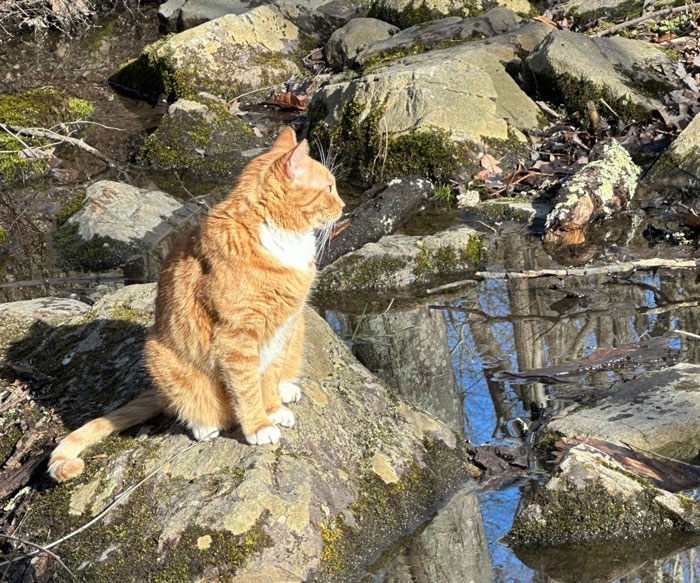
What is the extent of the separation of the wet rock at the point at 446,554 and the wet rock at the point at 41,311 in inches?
99.1

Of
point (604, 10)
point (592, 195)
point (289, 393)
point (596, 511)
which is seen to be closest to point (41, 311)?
point (289, 393)

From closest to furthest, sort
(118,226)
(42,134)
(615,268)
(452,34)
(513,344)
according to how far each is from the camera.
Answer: (513,344) < (615,268) < (118,226) < (42,134) < (452,34)

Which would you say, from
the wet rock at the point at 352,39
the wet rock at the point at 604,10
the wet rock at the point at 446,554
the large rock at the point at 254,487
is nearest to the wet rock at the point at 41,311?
the large rock at the point at 254,487

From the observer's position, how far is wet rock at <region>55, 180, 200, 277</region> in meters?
8.20

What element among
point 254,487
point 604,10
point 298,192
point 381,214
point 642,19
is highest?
point 604,10

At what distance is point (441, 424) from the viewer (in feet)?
15.4

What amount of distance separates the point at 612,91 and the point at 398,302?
14.4ft

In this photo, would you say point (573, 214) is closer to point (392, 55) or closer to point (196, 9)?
point (392, 55)

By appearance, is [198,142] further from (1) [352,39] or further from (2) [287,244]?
(2) [287,244]

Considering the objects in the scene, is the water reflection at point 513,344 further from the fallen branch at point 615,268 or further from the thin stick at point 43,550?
the thin stick at point 43,550

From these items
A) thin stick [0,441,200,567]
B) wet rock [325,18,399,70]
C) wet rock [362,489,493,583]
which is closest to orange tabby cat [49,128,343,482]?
thin stick [0,441,200,567]

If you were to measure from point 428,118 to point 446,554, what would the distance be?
245 inches

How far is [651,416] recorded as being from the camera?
15.4 ft

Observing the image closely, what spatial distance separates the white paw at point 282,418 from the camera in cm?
403
